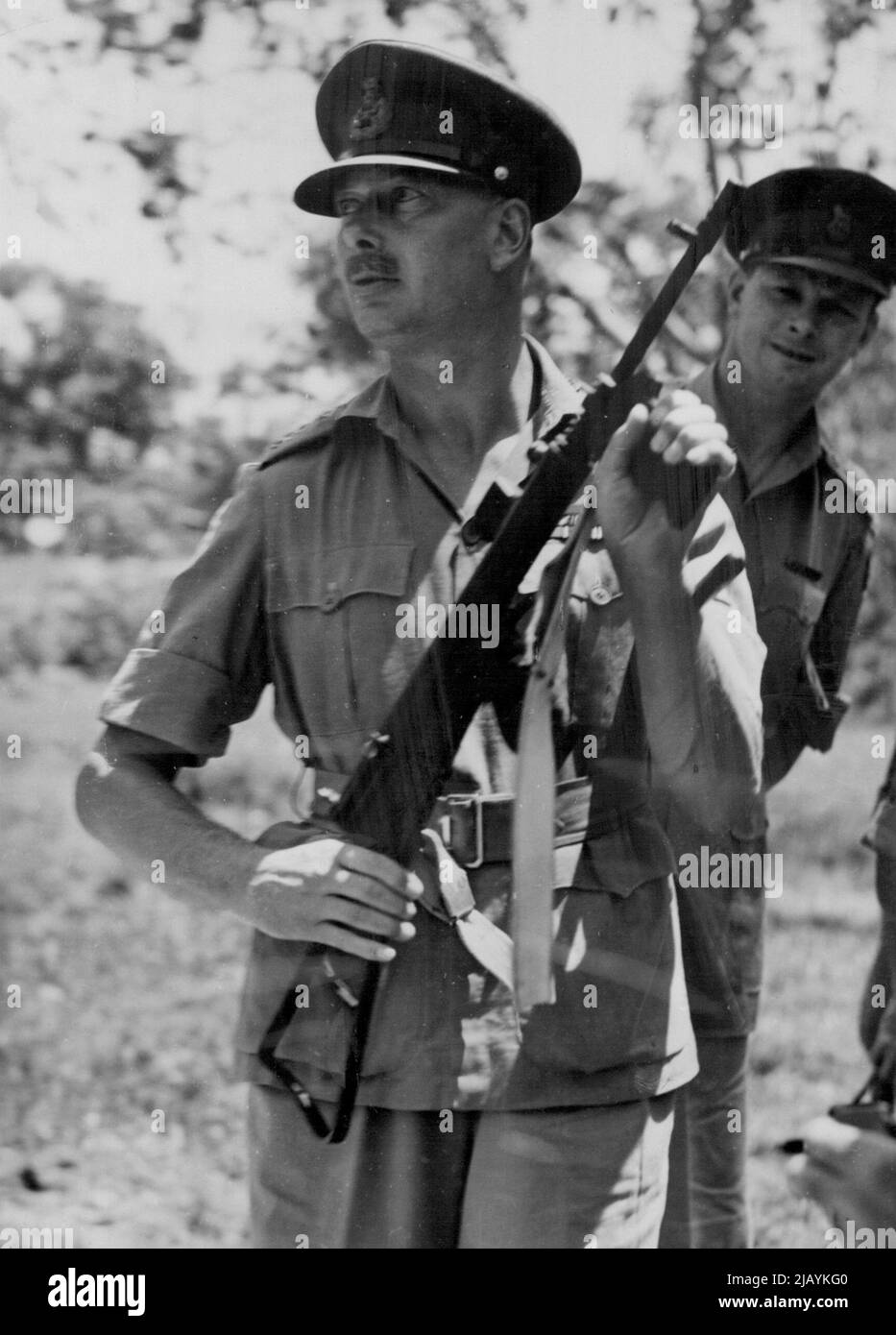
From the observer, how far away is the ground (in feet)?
7.08

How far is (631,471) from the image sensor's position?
1.82 metres

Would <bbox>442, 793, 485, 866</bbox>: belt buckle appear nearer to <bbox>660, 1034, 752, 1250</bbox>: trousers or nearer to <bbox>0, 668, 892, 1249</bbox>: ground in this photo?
<bbox>0, 668, 892, 1249</bbox>: ground

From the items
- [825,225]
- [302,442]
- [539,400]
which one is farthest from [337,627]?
[825,225]

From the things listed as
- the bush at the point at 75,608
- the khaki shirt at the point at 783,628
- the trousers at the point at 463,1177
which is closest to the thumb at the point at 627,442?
the khaki shirt at the point at 783,628

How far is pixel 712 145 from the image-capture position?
2.10 m

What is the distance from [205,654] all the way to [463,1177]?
2.55 feet

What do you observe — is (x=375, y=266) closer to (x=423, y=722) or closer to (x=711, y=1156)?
(x=423, y=722)

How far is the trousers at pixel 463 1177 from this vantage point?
6.15 ft

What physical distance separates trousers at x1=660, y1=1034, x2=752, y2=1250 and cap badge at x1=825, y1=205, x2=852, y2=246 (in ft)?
3.84

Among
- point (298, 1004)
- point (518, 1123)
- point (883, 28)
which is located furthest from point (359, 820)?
point (883, 28)

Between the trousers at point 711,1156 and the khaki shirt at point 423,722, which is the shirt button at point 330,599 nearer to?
the khaki shirt at point 423,722

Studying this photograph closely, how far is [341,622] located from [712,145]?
34.9 inches

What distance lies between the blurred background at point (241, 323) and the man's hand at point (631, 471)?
0.32 meters

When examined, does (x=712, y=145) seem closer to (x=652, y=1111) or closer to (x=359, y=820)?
(x=359, y=820)
